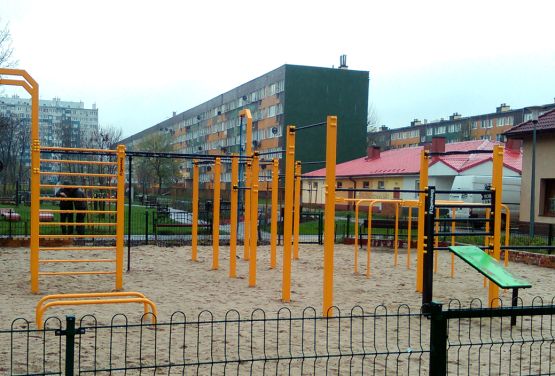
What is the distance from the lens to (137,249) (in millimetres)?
14031

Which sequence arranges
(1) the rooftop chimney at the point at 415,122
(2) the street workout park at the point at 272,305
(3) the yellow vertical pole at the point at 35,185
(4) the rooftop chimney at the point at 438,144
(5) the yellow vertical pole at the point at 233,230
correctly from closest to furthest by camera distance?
(2) the street workout park at the point at 272,305 < (3) the yellow vertical pole at the point at 35,185 < (5) the yellow vertical pole at the point at 233,230 < (4) the rooftop chimney at the point at 438,144 < (1) the rooftop chimney at the point at 415,122

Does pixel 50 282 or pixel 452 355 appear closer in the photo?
pixel 452 355

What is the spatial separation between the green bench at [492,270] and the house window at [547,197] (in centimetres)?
1536

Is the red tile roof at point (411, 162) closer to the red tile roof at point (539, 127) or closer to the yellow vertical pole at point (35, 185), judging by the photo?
the red tile roof at point (539, 127)

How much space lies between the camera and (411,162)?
106ft

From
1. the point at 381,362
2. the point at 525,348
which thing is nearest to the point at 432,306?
the point at 381,362

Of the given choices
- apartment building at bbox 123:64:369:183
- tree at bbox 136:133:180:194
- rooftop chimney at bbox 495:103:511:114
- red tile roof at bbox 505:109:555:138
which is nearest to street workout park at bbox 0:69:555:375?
red tile roof at bbox 505:109:555:138

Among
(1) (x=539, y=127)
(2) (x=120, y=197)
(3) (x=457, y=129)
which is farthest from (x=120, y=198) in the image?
(3) (x=457, y=129)

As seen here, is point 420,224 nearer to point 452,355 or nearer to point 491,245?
point 491,245

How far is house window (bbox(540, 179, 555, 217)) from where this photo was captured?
20573mm

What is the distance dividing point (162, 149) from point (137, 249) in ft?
114

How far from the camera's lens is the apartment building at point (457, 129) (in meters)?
60.5

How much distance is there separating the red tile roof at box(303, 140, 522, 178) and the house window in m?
6.32

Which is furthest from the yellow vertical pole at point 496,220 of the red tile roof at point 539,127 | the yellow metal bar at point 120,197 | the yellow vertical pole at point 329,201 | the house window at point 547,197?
the house window at point 547,197
